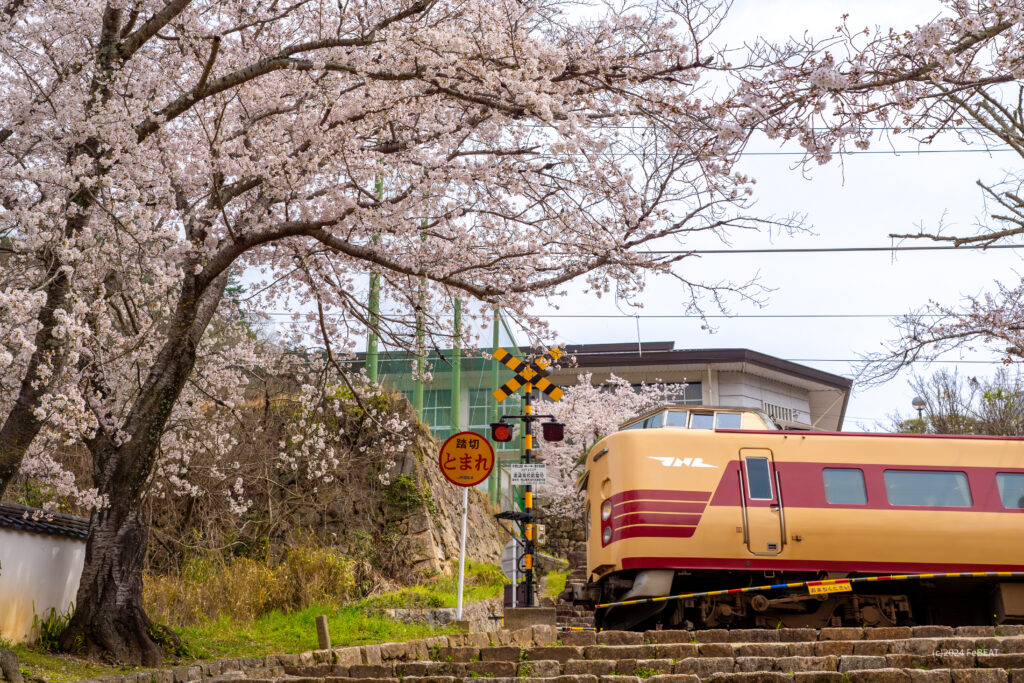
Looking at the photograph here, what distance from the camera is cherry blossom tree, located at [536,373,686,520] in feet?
84.0

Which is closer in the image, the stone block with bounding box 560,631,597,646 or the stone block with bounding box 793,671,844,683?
the stone block with bounding box 793,671,844,683

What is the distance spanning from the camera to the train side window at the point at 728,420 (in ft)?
31.5

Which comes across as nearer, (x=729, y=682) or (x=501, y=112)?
(x=729, y=682)

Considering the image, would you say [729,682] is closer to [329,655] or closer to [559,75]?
[329,655]

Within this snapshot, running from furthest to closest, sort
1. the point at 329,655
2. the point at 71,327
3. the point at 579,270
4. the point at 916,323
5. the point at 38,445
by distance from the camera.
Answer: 1. the point at 916,323
2. the point at 38,445
3. the point at 579,270
4. the point at 329,655
5. the point at 71,327

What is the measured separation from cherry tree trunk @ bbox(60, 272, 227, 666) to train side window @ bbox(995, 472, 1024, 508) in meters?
8.60

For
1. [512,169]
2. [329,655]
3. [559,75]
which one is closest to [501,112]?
[559,75]

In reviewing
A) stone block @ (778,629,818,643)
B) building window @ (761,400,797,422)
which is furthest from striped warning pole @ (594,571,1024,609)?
building window @ (761,400,797,422)

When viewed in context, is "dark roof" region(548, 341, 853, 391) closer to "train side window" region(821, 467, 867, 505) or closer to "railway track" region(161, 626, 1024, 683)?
"train side window" region(821, 467, 867, 505)

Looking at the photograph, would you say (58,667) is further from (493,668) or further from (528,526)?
(528,526)

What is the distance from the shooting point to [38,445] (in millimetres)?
10258

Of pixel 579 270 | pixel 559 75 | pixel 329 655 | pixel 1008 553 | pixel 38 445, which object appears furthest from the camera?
pixel 38 445

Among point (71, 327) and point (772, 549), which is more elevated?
point (71, 327)

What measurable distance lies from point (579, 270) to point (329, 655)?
162 inches
